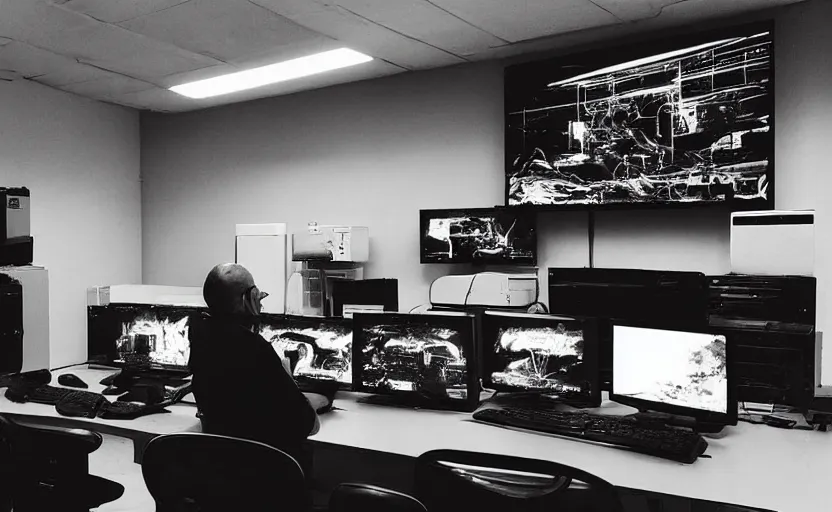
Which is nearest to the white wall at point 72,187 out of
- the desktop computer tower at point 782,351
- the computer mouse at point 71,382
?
the computer mouse at point 71,382

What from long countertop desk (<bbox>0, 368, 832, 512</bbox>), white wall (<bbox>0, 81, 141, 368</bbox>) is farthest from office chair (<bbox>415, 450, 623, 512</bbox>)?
white wall (<bbox>0, 81, 141, 368</bbox>)

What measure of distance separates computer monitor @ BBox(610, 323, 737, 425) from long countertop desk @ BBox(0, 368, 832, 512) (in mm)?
118

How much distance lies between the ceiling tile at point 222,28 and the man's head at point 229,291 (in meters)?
1.55

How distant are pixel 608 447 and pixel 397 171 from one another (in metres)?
→ 2.95

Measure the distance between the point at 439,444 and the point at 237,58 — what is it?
295 cm

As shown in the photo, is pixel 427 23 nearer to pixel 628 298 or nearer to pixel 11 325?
pixel 628 298

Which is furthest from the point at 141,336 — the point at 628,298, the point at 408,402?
the point at 628,298

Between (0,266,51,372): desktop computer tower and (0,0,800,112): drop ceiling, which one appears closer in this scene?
(0,266,51,372): desktop computer tower

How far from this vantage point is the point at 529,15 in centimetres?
334

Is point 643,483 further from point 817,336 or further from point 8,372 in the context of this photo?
point 8,372

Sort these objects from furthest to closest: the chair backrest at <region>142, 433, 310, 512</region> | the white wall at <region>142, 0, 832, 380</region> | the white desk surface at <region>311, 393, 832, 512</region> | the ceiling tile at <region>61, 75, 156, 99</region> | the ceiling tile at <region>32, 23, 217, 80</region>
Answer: the ceiling tile at <region>61, 75, 156, 99</region>
the ceiling tile at <region>32, 23, 217, 80</region>
the white wall at <region>142, 0, 832, 380</region>
the white desk surface at <region>311, 393, 832, 512</region>
the chair backrest at <region>142, 433, 310, 512</region>

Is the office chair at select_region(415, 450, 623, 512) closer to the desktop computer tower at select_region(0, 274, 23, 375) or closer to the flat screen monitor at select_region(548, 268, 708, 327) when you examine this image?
the flat screen monitor at select_region(548, 268, 708, 327)

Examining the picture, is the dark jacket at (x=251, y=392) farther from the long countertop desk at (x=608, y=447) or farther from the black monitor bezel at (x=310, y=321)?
the black monitor bezel at (x=310, y=321)

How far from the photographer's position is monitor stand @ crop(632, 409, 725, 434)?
2115mm
